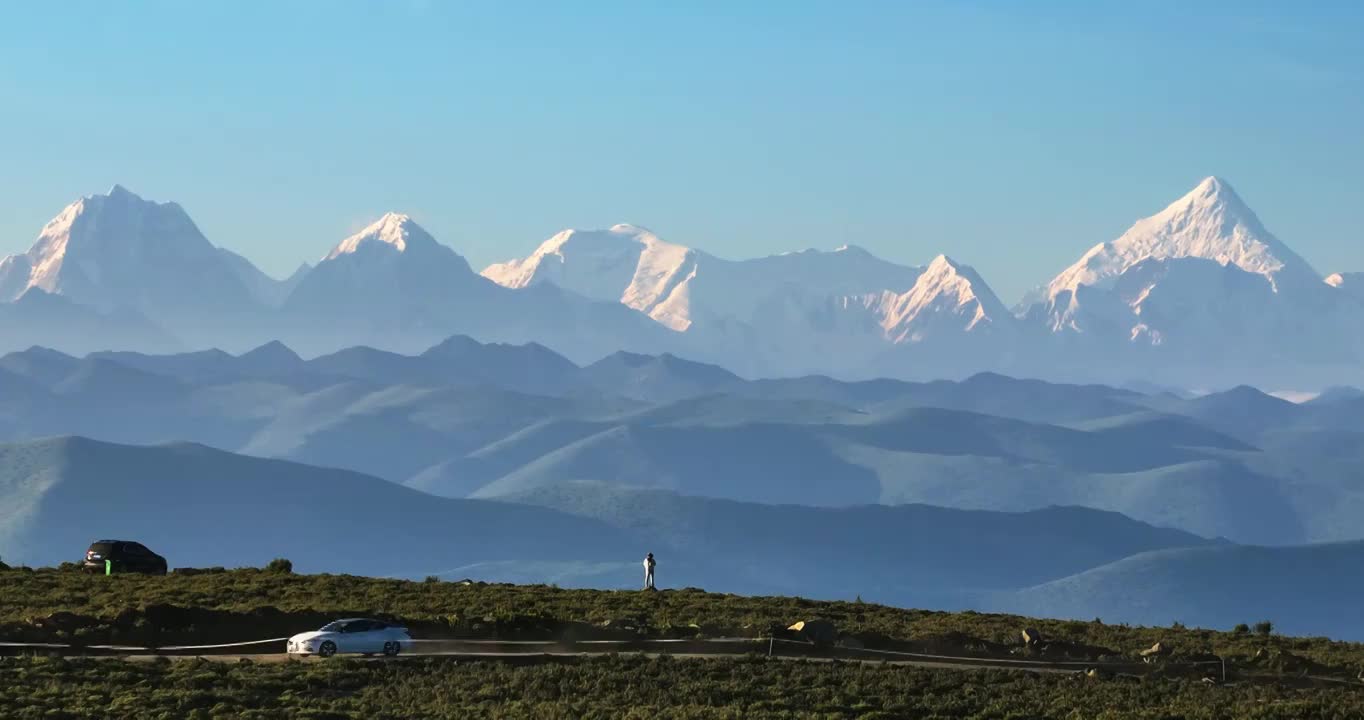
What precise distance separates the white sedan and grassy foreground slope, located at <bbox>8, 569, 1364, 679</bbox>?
528cm

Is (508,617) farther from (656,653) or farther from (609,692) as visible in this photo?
(609,692)

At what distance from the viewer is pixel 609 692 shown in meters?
62.3

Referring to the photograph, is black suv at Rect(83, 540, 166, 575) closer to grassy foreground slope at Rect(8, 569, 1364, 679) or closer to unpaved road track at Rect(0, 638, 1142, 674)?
grassy foreground slope at Rect(8, 569, 1364, 679)

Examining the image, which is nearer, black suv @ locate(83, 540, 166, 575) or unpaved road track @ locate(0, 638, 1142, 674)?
unpaved road track @ locate(0, 638, 1142, 674)

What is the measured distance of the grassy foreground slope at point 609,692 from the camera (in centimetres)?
5909

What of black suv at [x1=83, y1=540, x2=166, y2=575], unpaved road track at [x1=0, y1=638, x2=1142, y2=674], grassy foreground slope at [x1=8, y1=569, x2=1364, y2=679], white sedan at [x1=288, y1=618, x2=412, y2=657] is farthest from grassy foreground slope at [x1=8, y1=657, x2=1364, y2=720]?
black suv at [x1=83, y1=540, x2=166, y2=575]

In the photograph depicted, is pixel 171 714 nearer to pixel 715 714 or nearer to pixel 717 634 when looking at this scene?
pixel 715 714

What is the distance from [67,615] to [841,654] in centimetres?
2770

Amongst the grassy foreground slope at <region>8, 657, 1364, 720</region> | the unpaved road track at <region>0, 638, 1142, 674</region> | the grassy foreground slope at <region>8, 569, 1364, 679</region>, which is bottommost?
the grassy foreground slope at <region>8, 657, 1364, 720</region>

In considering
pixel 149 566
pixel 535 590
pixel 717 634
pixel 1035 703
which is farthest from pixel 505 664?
pixel 149 566

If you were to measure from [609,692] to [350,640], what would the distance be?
441 inches

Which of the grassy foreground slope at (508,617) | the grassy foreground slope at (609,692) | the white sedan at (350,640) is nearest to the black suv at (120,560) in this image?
the grassy foreground slope at (508,617)

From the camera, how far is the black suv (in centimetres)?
10081

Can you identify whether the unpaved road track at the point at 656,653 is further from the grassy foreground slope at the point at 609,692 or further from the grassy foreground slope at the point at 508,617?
the grassy foreground slope at the point at 609,692
